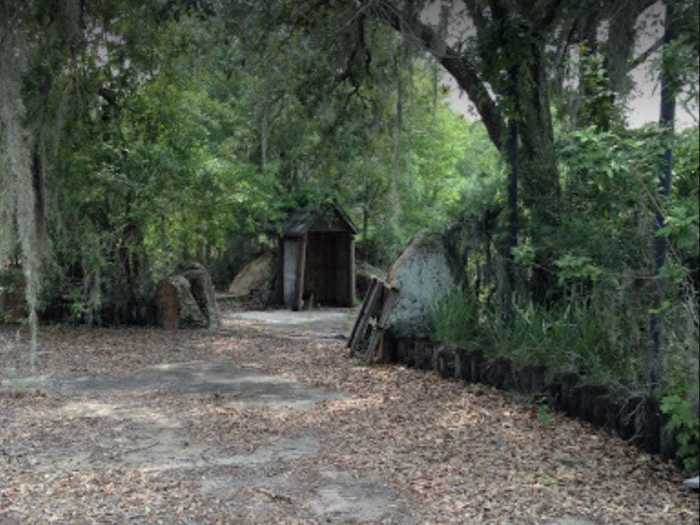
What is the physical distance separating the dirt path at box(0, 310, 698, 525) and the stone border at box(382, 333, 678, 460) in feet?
0.37

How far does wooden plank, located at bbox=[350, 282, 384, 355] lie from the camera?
309 inches

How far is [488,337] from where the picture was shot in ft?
21.4

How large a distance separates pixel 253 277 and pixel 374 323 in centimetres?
812

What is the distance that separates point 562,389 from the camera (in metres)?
5.21

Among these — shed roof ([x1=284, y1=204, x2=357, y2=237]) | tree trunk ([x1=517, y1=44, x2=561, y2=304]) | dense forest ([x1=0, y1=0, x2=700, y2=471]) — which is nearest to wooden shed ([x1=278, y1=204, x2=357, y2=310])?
shed roof ([x1=284, y1=204, x2=357, y2=237])

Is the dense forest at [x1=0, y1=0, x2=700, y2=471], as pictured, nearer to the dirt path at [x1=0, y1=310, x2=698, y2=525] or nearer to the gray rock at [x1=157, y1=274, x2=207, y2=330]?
the gray rock at [x1=157, y1=274, x2=207, y2=330]

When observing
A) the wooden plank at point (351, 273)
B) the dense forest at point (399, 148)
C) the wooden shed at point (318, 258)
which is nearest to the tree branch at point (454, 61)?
the dense forest at point (399, 148)

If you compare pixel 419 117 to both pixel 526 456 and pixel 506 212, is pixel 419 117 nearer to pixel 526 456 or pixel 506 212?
pixel 506 212

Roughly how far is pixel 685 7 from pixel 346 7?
465 cm

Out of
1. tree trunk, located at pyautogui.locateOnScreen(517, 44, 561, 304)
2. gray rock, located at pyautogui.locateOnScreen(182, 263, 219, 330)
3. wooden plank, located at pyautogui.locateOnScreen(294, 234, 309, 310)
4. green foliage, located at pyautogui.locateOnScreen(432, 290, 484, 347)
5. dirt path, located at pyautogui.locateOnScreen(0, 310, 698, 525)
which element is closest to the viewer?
dirt path, located at pyautogui.locateOnScreen(0, 310, 698, 525)

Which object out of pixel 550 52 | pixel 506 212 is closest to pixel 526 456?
pixel 506 212

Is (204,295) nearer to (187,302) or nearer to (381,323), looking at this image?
(187,302)

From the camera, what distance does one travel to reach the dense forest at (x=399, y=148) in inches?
168

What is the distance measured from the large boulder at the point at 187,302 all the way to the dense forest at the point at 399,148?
0.35 m
